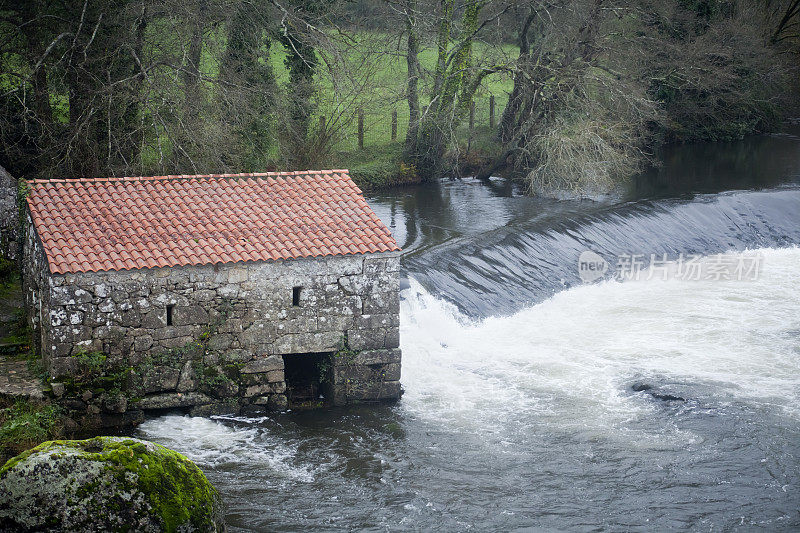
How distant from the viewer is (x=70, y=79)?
17203 millimetres

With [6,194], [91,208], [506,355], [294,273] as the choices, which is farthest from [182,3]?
[506,355]

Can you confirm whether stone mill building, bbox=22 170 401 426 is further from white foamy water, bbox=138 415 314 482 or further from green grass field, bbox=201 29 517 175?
green grass field, bbox=201 29 517 175

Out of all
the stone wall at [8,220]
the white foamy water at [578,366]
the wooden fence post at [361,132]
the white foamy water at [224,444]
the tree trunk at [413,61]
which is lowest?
the white foamy water at [224,444]

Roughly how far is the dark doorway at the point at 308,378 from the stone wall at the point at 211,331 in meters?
0.08

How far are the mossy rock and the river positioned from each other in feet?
6.42

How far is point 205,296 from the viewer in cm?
1112

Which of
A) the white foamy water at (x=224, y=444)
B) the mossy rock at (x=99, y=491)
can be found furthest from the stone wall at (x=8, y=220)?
the mossy rock at (x=99, y=491)

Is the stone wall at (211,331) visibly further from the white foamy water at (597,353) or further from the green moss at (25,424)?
the white foamy water at (597,353)

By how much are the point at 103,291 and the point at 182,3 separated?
899 cm

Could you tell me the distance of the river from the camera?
30.4 ft

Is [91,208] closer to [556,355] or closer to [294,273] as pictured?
[294,273]

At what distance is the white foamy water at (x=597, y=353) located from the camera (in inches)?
475

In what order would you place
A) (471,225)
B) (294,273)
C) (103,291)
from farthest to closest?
(471,225), (294,273), (103,291)

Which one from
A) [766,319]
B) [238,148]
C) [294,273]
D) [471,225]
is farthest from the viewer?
[471,225]
